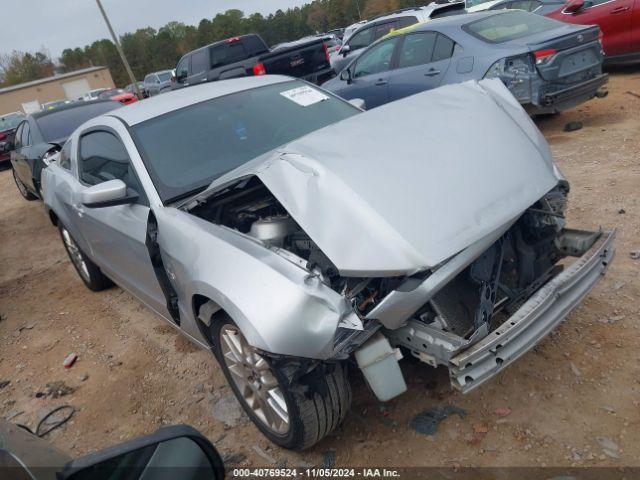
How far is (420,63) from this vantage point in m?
6.83

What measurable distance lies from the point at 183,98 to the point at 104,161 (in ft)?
2.39

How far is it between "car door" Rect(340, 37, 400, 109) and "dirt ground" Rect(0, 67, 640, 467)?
10.3ft

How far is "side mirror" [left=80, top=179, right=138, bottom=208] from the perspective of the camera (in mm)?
2859

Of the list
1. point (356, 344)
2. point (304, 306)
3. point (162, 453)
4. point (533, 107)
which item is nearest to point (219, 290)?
point (304, 306)

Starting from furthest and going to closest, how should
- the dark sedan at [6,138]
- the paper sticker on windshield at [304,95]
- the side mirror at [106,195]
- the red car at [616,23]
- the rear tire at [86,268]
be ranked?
1. the dark sedan at [6,138]
2. the red car at [616,23]
3. the rear tire at [86,268]
4. the paper sticker on windshield at [304,95]
5. the side mirror at [106,195]

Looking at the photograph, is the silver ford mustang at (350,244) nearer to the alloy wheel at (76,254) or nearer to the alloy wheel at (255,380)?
the alloy wheel at (255,380)

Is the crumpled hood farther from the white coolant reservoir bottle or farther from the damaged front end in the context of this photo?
the white coolant reservoir bottle

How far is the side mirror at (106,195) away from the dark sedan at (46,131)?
4809 mm

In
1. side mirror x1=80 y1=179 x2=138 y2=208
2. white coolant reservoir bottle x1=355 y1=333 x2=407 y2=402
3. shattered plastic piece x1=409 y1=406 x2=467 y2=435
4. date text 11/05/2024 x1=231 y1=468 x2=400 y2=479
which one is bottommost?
date text 11/05/2024 x1=231 y1=468 x2=400 y2=479

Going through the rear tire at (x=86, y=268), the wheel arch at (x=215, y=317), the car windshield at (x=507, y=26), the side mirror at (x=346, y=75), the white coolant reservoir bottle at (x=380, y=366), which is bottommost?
the rear tire at (x=86, y=268)

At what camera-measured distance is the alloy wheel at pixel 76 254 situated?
4.94m

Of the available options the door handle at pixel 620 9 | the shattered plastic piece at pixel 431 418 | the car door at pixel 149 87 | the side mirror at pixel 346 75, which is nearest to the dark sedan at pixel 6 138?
the car door at pixel 149 87

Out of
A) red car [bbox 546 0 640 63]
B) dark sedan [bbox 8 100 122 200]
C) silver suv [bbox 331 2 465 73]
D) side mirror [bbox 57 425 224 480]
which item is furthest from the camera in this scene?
silver suv [bbox 331 2 465 73]

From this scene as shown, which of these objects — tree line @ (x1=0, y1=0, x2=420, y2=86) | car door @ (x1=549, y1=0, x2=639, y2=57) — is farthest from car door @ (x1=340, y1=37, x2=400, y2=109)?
tree line @ (x1=0, y1=0, x2=420, y2=86)
